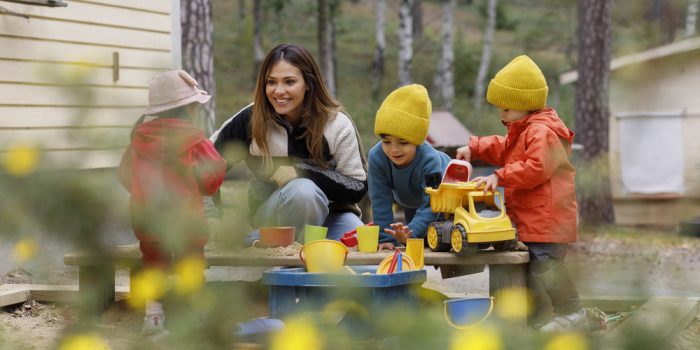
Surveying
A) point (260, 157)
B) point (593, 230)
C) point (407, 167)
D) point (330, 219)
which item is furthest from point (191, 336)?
point (330, 219)

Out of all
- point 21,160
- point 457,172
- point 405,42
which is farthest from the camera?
point 405,42

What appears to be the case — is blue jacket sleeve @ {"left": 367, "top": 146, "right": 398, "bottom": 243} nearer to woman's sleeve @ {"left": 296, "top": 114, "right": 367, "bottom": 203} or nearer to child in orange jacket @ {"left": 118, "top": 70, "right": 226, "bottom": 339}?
woman's sleeve @ {"left": 296, "top": 114, "right": 367, "bottom": 203}

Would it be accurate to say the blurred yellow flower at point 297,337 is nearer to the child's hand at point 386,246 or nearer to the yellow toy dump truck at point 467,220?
the yellow toy dump truck at point 467,220

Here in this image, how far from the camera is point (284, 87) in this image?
4.44 m

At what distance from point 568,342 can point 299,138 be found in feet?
12.2

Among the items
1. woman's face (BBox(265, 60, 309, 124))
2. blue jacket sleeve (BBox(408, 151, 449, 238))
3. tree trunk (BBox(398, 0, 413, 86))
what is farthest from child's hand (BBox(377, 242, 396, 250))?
tree trunk (BBox(398, 0, 413, 86))

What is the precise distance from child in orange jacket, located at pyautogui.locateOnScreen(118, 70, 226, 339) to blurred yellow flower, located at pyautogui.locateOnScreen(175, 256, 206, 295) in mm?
17

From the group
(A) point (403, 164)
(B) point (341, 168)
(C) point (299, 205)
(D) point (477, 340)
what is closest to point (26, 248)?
(D) point (477, 340)

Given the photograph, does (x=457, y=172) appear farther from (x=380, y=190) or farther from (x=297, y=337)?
(x=297, y=337)

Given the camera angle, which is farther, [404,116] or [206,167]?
[404,116]

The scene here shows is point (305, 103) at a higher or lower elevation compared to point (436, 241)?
higher

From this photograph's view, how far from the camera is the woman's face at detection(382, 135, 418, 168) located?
4.02 meters

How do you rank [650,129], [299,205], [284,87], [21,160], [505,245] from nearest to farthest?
1. [650,129]
2. [21,160]
3. [505,245]
4. [299,205]
5. [284,87]

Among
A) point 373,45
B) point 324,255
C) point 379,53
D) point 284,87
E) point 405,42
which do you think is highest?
point 373,45
